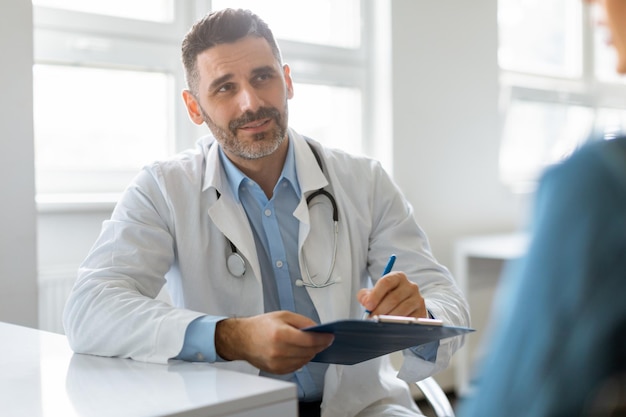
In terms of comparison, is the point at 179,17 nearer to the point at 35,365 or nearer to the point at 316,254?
the point at 316,254

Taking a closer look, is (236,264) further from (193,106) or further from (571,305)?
(571,305)

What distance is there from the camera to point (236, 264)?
1729 millimetres

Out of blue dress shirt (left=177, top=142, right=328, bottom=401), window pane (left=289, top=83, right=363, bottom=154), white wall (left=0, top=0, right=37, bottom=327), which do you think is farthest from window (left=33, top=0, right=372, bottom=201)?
blue dress shirt (left=177, top=142, right=328, bottom=401)

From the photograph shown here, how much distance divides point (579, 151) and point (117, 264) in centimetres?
129

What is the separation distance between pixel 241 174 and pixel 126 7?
1.45m

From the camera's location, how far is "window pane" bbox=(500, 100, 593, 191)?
4660mm

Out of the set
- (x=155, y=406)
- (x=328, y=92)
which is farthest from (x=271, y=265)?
(x=328, y=92)

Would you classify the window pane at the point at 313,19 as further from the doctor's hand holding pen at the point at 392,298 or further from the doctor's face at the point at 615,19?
the doctor's face at the point at 615,19

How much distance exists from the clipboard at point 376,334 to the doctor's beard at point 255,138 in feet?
2.08

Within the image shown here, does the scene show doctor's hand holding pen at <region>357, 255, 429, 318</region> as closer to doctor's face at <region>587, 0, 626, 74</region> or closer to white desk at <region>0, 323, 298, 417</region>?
white desk at <region>0, 323, 298, 417</region>

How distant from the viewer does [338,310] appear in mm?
1765

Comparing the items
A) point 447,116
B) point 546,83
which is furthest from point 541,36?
point 447,116

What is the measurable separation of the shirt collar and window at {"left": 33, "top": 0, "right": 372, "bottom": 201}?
115 cm

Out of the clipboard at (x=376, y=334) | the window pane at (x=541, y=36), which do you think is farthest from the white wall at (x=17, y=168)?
the window pane at (x=541, y=36)
